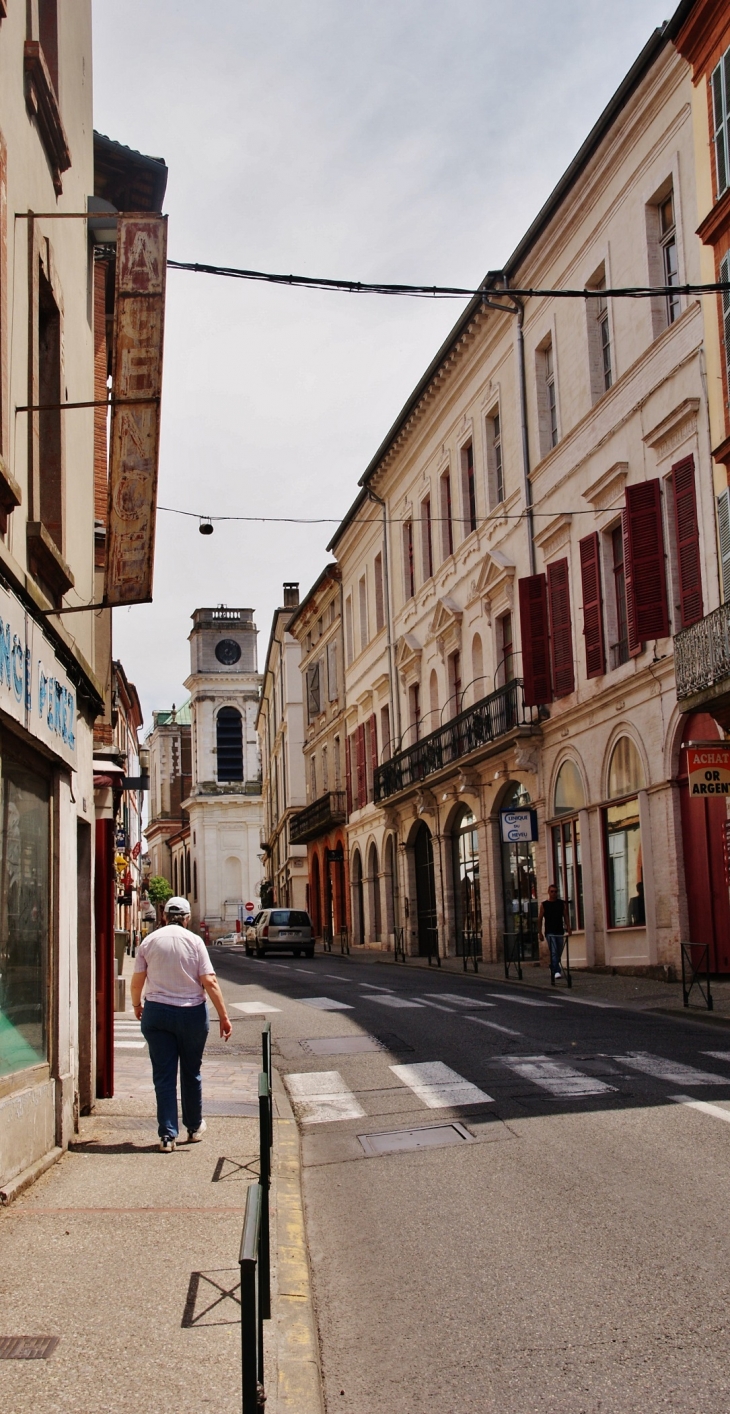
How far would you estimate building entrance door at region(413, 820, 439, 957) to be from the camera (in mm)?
40906

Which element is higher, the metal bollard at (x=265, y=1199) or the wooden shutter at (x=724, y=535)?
the wooden shutter at (x=724, y=535)

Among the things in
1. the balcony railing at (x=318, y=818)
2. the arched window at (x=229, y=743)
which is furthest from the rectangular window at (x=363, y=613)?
the arched window at (x=229, y=743)

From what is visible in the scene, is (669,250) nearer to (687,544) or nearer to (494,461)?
(687,544)

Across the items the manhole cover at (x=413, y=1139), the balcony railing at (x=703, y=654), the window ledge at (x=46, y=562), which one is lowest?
the manhole cover at (x=413, y=1139)

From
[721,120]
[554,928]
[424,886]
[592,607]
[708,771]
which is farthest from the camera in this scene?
[424,886]

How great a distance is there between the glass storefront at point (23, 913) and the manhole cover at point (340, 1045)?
221 inches

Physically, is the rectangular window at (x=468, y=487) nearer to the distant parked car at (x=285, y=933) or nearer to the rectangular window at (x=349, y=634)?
the distant parked car at (x=285, y=933)

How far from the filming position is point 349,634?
53094mm

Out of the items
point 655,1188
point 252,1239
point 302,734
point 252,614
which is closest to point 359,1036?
point 655,1188

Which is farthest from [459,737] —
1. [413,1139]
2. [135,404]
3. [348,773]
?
[413,1139]

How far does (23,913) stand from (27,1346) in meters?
3.68

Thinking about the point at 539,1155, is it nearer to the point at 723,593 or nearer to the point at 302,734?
the point at 723,593

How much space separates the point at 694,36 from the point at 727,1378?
2040cm

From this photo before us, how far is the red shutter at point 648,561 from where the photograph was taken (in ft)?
74.8
